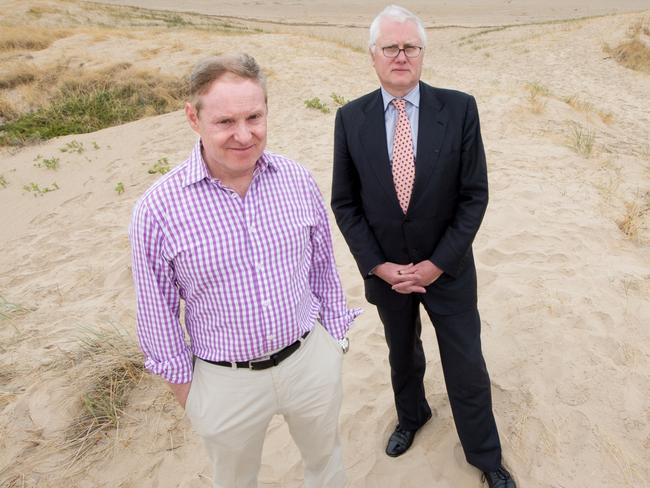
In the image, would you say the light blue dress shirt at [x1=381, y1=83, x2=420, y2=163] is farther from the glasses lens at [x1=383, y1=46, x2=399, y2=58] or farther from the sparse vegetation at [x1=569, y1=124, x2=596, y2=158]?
the sparse vegetation at [x1=569, y1=124, x2=596, y2=158]

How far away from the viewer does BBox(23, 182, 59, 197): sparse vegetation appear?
686 centimetres

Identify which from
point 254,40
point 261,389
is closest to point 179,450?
point 261,389

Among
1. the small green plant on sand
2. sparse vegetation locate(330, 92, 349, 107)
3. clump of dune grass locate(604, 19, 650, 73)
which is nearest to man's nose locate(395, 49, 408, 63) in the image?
the small green plant on sand

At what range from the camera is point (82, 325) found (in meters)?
4.03

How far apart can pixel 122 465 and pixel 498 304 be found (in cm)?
270

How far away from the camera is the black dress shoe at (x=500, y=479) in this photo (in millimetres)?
2453

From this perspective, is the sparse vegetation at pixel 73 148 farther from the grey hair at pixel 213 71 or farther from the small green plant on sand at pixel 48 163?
the grey hair at pixel 213 71

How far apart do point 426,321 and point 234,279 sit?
7.93 feet

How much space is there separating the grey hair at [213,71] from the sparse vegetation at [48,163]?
6.84 meters

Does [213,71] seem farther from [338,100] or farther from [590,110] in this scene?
[590,110]

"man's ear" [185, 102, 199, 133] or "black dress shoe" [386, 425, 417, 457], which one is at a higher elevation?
"man's ear" [185, 102, 199, 133]

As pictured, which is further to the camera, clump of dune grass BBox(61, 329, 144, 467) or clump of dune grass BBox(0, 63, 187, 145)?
clump of dune grass BBox(0, 63, 187, 145)

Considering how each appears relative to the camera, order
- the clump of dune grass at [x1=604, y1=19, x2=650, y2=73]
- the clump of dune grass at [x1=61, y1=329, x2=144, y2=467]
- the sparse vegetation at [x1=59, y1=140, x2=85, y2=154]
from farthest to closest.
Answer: the clump of dune grass at [x1=604, y1=19, x2=650, y2=73], the sparse vegetation at [x1=59, y1=140, x2=85, y2=154], the clump of dune grass at [x1=61, y1=329, x2=144, y2=467]

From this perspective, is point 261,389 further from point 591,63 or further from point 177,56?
point 591,63
